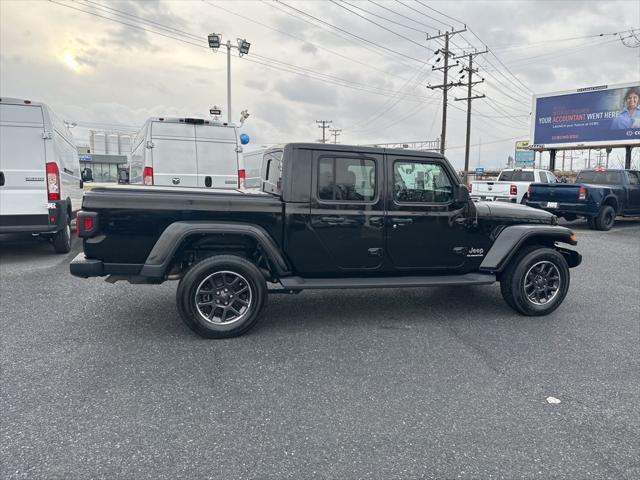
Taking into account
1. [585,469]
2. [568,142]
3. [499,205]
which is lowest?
[585,469]

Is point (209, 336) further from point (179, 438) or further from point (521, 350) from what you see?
point (521, 350)

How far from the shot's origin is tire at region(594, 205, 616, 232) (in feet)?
42.5

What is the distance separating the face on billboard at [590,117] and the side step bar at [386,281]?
887 inches

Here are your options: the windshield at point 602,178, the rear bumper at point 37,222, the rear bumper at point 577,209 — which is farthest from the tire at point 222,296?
the windshield at point 602,178

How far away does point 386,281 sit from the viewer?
15.6 ft

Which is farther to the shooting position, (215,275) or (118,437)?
(215,275)

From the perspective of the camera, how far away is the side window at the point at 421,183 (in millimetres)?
4797

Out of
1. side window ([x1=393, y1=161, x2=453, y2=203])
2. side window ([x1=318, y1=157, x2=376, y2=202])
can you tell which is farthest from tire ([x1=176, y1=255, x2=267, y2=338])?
side window ([x1=393, y1=161, x2=453, y2=203])

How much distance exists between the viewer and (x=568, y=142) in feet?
80.2

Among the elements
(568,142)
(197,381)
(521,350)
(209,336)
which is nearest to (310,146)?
→ (209,336)

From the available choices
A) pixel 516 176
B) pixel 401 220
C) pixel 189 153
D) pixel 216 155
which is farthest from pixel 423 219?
pixel 516 176

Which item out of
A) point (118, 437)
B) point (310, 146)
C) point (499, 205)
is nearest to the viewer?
point (118, 437)

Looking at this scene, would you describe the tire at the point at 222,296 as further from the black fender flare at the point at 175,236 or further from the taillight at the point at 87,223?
the taillight at the point at 87,223

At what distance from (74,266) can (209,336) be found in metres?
1.40
